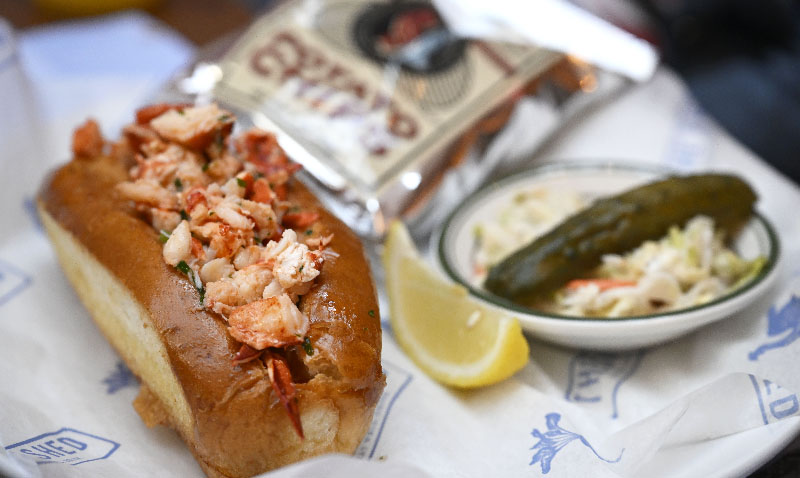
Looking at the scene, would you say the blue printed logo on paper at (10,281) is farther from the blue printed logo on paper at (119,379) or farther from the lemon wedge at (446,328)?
the lemon wedge at (446,328)

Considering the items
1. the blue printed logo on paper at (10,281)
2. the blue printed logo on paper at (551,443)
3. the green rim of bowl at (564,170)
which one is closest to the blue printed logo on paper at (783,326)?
the green rim of bowl at (564,170)

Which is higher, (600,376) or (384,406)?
(384,406)

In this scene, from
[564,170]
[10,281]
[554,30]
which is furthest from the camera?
[554,30]

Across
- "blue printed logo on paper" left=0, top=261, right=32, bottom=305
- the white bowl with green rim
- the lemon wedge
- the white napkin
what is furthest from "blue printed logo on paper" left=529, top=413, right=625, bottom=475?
the white napkin

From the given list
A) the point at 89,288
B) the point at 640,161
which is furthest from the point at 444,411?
the point at 640,161

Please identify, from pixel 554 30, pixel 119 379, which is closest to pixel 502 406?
pixel 119 379

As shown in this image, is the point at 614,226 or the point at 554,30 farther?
the point at 554,30

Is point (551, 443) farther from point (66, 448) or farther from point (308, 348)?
point (66, 448)

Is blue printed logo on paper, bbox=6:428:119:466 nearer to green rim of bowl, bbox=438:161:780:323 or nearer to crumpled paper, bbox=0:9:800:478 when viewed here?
crumpled paper, bbox=0:9:800:478
